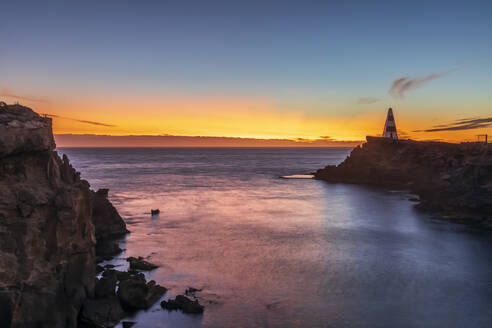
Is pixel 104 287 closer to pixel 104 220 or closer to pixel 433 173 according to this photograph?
pixel 104 220

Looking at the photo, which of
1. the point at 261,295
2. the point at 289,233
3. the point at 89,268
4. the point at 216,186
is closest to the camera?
the point at 89,268

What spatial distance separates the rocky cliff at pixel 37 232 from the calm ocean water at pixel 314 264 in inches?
165

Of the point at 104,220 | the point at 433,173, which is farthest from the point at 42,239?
the point at 433,173

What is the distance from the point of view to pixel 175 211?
47.2 metres

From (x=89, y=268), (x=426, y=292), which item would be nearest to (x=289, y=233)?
(x=426, y=292)

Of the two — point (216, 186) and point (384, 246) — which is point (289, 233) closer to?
point (384, 246)

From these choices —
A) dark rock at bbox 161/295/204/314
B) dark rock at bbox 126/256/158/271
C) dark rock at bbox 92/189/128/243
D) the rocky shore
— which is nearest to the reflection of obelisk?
the rocky shore

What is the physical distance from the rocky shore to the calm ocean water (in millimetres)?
3701

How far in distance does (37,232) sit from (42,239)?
0.38 m

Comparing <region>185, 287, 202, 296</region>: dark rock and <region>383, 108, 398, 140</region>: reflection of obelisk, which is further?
<region>383, 108, 398, 140</region>: reflection of obelisk

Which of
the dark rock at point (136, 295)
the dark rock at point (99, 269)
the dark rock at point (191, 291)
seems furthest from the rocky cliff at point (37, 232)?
the dark rock at point (99, 269)

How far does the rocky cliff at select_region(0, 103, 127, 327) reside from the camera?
12438 millimetres

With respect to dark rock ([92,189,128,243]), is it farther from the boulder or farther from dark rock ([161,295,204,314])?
dark rock ([161,295,204,314])

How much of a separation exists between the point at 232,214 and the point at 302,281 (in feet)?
78.2
